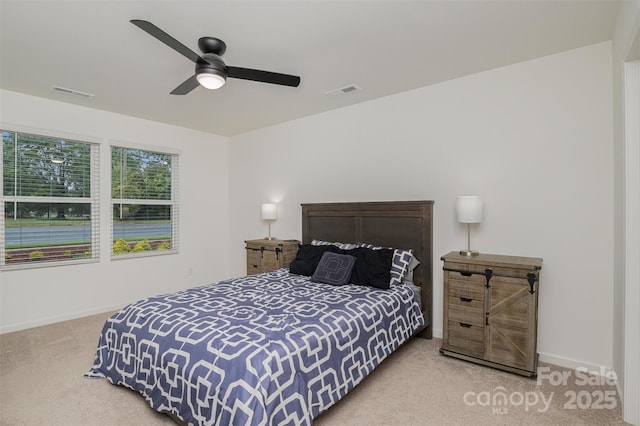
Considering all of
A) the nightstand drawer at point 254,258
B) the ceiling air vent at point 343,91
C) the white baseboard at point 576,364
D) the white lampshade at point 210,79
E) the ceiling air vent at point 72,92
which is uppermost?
the ceiling air vent at point 72,92

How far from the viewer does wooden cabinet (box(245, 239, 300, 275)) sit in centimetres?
433

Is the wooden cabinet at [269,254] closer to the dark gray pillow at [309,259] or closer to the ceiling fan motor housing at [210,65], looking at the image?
the dark gray pillow at [309,259]

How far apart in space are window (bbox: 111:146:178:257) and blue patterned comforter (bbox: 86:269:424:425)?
2381 millimetres

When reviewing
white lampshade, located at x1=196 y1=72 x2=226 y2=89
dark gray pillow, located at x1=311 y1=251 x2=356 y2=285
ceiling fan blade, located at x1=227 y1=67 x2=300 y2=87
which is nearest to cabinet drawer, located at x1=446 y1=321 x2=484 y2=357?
dark gray pillow, located at x1=311 y1=251 x2=356 y2=285

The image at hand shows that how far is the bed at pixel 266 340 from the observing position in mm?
1681

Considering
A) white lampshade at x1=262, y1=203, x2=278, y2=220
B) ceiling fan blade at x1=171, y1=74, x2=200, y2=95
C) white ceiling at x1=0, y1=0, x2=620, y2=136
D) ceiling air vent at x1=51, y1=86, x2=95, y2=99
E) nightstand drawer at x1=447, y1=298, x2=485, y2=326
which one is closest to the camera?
white ceiling at x1=0, y1=0, x2=620, y2=136

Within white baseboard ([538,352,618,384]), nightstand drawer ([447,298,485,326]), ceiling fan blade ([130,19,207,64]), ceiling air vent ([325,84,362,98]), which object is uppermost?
ceiling air vent ([325,84,362,98])

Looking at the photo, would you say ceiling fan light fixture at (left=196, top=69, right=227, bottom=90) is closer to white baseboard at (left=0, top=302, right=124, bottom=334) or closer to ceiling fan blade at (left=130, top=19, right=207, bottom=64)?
ceiling fan blade at (left=130, top=19, right=207, bottom=64)

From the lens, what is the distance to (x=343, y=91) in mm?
3586

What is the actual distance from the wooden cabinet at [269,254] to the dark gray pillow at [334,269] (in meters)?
0.99

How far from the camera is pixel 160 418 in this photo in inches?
82.1

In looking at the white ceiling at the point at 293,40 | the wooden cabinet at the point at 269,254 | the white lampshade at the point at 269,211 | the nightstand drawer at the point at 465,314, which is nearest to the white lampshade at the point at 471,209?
the nightstand drawer at the point at 465,314

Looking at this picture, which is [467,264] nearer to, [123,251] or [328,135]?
[328,135]

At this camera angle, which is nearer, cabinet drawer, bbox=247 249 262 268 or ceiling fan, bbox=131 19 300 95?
ceiling fan, bbox=131 19 300 95
